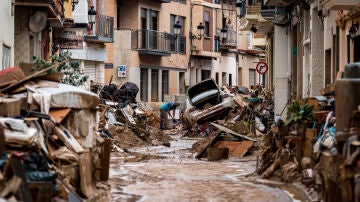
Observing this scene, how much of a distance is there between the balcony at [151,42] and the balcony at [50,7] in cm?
2010

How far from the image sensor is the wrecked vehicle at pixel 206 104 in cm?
3903

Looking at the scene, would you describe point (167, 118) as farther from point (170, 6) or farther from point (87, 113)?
point (87, 113)

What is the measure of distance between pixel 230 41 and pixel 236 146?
40449 mm

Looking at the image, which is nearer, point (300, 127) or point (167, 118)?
point (300, 127)

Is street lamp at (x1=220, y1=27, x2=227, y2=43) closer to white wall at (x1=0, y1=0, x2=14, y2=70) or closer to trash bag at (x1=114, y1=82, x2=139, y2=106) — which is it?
trash bag at (x1=114, y1=82, x2=139, y2=106)

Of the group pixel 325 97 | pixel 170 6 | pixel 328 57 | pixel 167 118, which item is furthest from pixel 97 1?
pixel 325 97

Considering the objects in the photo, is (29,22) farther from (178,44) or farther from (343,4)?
(178,44)

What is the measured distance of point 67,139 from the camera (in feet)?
50.1

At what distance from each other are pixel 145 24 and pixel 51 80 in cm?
3763

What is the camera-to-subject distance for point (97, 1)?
47.3m

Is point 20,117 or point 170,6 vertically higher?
point 170,6

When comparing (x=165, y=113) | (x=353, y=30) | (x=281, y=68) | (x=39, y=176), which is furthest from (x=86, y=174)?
(x=165, y=113)

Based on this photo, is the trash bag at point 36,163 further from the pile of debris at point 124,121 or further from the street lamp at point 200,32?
the street lamp at point 200,32

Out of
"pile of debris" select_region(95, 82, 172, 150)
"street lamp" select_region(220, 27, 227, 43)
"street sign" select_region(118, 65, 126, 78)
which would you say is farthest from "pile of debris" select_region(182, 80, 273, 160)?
"street lamp" select_region(220, 27, 227, 43)
